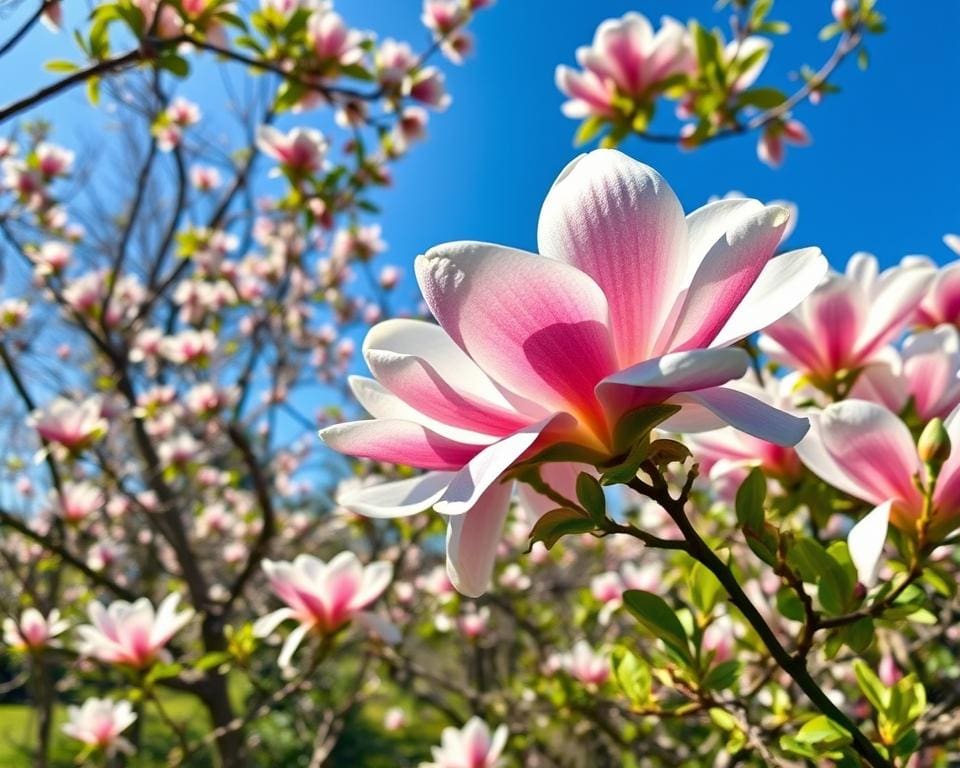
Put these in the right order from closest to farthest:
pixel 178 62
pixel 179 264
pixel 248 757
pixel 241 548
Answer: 1. pixel 178 62
2. pixel 248 757
3. pixel 179 264
4. pixel 241 548

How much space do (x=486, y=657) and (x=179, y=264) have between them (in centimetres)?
290

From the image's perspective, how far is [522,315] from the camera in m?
0.38

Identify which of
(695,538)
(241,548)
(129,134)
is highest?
(129,134)

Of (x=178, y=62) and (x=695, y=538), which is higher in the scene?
(x=178, y=62)

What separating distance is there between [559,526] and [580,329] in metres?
0.12

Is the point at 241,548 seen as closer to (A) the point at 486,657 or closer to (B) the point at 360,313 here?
(A) the point at 486,657

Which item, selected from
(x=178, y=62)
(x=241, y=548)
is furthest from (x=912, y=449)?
(x=241, y=548)

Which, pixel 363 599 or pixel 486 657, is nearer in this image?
pixel 363 599

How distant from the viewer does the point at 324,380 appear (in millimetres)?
5641

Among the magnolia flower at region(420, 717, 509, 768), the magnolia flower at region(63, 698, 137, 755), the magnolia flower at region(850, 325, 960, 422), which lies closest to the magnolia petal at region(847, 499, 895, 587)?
the magnolia flower at region(850, 325, 960, 422)

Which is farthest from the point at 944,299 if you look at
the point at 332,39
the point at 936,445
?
the point at 332,39

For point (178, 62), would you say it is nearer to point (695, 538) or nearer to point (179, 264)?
point (695, 538)

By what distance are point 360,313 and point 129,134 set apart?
2.11m

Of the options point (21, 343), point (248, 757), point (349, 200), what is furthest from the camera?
point (21, 343)
